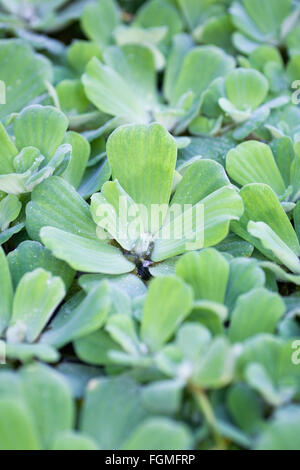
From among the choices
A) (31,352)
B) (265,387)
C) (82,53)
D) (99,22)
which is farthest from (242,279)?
(99,22)

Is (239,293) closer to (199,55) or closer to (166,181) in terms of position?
(166,181)

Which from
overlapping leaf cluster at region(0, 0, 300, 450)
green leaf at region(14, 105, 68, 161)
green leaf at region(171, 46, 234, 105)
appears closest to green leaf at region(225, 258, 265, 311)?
overlapping leaf cluster at region(0, 0, 300, 450)

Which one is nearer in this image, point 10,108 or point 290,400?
point 290,400

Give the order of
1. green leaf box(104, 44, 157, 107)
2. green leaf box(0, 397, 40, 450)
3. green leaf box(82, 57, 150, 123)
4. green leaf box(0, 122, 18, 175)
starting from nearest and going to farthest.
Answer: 1. green leaf box(0, 397, 40, 450)
2. green leaf box(0, 122, 18, 175)
3. green leaf box(82, 57, 150, 123)
4. green leaf box(104, 44, 157, 107)

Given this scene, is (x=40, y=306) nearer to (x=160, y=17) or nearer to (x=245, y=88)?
(x=245, y=88)

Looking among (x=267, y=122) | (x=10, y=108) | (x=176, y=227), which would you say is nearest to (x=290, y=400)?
(x=176, y=227)

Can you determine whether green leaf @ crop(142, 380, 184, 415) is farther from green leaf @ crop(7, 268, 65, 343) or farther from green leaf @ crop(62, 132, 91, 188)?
green leaf @ crop(62, 132, 91, 188)
